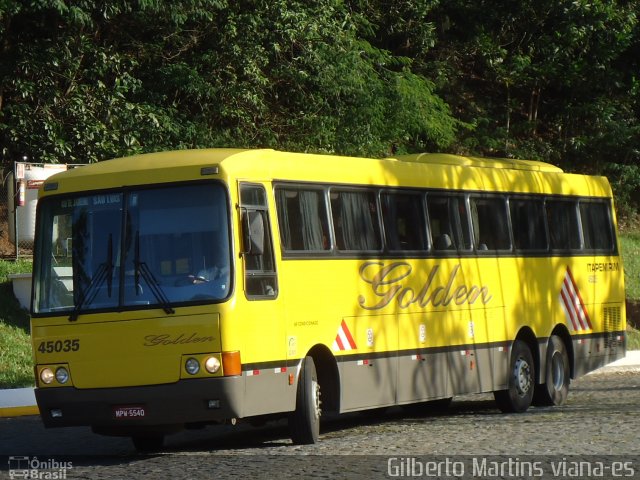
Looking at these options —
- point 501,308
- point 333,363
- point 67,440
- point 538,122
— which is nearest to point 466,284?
point 501,308

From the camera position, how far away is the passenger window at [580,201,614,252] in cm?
2017

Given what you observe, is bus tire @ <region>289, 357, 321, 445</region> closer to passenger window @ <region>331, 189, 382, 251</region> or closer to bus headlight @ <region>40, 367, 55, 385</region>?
passenger window @ <region>331, 189, 382, 251</region>

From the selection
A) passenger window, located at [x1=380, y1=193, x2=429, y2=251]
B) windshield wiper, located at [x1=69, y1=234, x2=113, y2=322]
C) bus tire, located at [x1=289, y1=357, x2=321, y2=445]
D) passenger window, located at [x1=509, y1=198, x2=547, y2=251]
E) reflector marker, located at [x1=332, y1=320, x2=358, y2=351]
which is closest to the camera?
windshield wiper, located at [x1=69, y1=234, x2=113, y2=322]

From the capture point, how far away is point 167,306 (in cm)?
1217

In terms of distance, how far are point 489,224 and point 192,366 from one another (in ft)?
22.4

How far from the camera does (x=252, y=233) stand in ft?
40.7

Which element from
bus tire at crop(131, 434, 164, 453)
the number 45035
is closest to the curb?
bus tire at crop(131, 434, 164, 453)

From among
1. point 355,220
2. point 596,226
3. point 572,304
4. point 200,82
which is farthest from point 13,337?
point 596,226

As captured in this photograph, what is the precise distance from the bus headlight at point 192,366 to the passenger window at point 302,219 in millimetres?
1891

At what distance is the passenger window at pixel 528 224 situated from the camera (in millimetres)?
18219

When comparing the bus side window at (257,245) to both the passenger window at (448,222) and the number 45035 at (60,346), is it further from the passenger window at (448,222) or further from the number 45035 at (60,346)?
the passenger window at (448,222)

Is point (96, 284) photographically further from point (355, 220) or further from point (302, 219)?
point (355, 220)

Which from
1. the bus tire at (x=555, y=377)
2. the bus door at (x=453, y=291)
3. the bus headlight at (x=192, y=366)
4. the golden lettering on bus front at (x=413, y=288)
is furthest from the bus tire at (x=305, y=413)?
the bus tire at (x=555, y=377)

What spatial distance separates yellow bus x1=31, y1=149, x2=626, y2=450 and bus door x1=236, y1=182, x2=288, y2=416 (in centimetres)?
2
